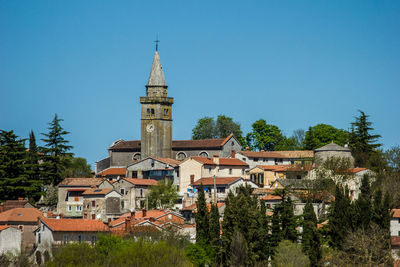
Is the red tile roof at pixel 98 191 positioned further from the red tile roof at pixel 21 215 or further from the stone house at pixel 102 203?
the red tile roof at pixel 21 215

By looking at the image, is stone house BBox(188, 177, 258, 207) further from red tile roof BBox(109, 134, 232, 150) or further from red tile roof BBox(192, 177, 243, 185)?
red tile roof BBox(109, 134, 232, 150)

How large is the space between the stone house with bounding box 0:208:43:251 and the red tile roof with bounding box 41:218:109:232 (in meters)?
4.85

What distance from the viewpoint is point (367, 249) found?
2226 inches

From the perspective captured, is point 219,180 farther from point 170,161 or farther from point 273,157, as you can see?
point 273,157

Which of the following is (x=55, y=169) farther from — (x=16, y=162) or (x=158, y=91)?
(x=158, y=91)

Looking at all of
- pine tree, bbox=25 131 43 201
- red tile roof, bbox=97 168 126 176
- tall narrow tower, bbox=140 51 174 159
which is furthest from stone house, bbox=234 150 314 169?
pine tree, bbox=25 131 43 201

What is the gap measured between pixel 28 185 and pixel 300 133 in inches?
2036

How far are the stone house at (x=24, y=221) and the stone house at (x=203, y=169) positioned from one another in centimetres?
1507

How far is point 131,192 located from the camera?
8475 centimetres

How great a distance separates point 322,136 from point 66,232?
4350cm

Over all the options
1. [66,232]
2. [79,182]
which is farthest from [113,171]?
[66,232]

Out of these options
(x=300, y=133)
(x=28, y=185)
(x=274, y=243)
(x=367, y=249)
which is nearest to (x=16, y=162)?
(x=28, y=185)

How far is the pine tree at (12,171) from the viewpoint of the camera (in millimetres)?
85250

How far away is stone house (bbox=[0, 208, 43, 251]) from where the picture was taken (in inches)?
2985
